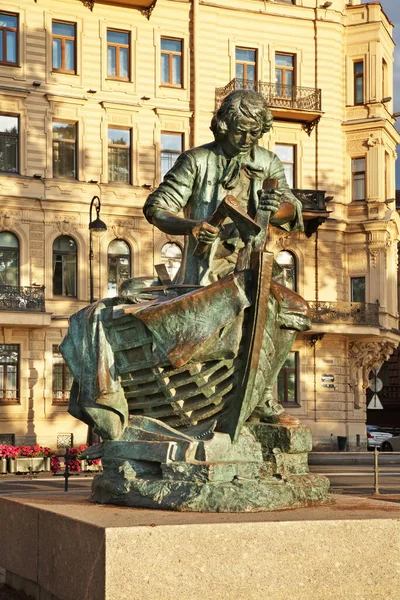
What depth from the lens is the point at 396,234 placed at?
42000 mm

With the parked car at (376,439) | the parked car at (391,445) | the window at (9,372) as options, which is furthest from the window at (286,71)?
the window at (9,372)

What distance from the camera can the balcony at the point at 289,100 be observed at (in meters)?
37.9

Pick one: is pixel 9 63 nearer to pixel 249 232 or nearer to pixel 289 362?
pixel 289 362

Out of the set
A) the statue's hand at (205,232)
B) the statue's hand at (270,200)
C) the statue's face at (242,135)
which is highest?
the statue's face at (242,135)

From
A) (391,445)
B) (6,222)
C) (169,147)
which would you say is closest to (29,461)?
(6,222)

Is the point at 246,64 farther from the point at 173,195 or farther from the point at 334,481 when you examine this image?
the point at 173,195

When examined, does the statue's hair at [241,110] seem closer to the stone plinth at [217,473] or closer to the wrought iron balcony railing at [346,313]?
the stone plinth at [217,473]

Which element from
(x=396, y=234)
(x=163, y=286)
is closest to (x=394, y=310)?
(x=396, y=234)

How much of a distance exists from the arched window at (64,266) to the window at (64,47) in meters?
4.98

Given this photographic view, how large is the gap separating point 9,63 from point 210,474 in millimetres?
30377

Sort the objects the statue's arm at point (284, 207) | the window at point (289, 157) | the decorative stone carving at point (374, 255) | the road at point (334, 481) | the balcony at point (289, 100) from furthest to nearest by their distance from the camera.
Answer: the decorative stone carving at point (374, 255), the window at point (289, 157), the balcony at point (289, 100), the road at point (334, 481), the statue's arm at point (284, 207)

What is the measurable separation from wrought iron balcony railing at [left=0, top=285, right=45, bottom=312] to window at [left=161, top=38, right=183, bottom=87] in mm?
8179

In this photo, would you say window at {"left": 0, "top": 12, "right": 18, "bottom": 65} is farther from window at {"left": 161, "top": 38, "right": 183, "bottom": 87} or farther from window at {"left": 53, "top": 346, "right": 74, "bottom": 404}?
window at {"left": 53, "top": 346, "right": 74, "bottom": 404}

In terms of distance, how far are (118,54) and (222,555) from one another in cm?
3272
